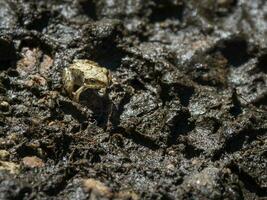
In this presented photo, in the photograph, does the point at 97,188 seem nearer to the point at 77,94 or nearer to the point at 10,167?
the point at 10,167

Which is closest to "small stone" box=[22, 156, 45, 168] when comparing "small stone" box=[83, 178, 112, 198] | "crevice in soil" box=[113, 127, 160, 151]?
"small stone" box=[83, 178, 112, 198]

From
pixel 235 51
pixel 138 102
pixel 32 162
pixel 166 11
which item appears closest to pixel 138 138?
pixel 138 102

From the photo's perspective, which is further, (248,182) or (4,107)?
(4,107)

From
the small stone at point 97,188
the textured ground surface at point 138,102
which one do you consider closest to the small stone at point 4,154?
the textured ground surface at point 138,102

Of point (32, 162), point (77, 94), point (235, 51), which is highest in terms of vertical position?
point (235, 51)

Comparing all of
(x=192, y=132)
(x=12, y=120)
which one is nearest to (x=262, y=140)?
(x=192, y=132)

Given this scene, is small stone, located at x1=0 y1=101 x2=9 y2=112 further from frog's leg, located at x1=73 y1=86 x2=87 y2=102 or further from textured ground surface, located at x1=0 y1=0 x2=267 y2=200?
frog's leg, located at x1=73 y1=86 x2=87 y2=102
